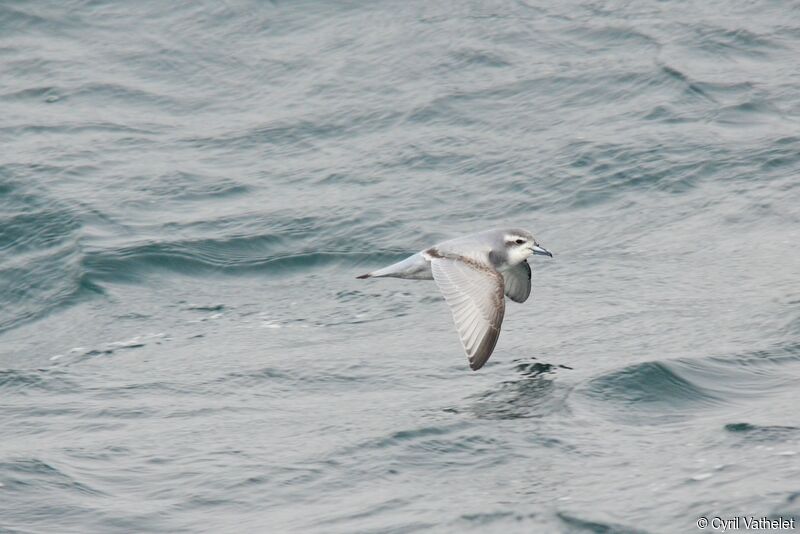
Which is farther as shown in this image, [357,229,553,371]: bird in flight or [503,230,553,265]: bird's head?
[503,230,553,265]: bird's head

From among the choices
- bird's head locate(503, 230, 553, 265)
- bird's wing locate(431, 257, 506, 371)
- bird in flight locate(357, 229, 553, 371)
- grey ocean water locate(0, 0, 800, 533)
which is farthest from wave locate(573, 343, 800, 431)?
bird's head locate(503, 230, 553, 265)

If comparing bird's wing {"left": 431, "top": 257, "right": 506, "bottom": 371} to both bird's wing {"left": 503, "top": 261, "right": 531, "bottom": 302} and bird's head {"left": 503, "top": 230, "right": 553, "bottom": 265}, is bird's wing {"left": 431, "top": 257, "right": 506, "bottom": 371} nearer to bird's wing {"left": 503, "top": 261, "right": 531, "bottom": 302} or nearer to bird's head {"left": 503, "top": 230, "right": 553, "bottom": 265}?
bird's head {"left": 503, "top": 230, "right": 553, "bottom": 265}

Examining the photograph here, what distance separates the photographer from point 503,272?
487 inches

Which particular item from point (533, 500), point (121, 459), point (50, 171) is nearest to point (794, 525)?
point (533, 500)

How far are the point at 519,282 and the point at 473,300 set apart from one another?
1.50m

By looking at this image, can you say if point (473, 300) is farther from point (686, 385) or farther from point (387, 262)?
point (387, 262)

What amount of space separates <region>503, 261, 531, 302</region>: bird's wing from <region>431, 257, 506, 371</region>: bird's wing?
1018mm

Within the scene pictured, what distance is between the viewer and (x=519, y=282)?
12539 mm

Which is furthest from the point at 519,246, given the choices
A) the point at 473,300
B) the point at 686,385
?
the point at 686,385

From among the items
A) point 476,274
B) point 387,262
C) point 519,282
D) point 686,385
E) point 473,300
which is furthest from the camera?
point 387,262

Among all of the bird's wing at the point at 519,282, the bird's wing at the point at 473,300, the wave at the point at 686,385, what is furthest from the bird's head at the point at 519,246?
the wave at the point at 686,385

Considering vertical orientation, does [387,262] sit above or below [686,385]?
below

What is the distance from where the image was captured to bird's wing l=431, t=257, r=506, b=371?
10.7 metres

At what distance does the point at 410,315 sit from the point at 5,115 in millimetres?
8060
